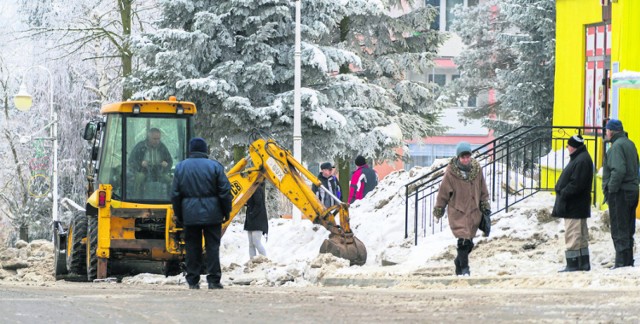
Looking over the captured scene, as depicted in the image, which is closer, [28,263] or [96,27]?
[28,263]

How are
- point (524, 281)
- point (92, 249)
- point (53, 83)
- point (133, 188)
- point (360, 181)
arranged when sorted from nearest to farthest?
point (524, 281), point (92, 249), point (133, 188), point (360, 181), point (53, 83)

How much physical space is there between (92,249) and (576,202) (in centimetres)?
646

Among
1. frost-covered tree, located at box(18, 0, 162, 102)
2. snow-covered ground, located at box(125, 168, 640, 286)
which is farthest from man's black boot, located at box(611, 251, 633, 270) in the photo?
frost-covered tree, located at box(18, 0, 162, 102)

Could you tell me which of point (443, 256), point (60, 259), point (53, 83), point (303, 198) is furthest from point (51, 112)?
point (443, 256)

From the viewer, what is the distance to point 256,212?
22.7 metres

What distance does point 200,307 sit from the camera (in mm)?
13391

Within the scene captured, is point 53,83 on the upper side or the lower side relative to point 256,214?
upper

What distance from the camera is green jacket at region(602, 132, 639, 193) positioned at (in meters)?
17.5

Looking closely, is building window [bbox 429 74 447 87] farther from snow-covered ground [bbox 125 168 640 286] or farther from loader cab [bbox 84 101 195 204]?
loader cab [bbox 84 101 195 204]

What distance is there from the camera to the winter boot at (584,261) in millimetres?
17875

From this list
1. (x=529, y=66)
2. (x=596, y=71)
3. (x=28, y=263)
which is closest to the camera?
(x=596, y=71)

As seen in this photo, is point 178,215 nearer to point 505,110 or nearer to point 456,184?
point 456,184

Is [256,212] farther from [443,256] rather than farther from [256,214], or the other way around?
[443,256]

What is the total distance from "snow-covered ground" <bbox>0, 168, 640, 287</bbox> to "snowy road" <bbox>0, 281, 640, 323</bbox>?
1987 millimetres
